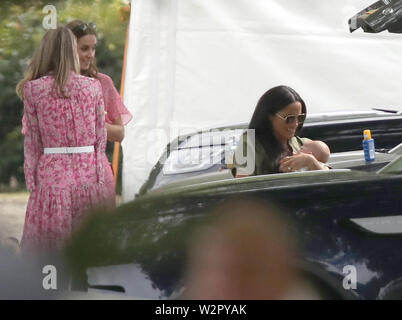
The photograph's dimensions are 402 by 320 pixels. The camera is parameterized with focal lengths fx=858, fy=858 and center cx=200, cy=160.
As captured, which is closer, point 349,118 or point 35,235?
point 35,235

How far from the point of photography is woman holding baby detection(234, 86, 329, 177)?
3797mm

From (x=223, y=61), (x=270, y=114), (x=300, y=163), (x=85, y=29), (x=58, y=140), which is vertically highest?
(x=85, y=29)

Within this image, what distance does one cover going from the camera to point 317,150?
3934 millimetres

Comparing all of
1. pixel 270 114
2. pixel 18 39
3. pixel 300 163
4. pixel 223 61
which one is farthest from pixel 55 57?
pixel 300 163

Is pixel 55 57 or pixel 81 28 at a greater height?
pixel 81 28

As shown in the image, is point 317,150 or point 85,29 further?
point 317,150

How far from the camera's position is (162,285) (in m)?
3.25

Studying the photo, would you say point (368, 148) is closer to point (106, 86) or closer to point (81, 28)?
point (106, 86)

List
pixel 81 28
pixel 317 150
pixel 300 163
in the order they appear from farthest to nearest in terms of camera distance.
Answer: pixel 317 150
pixel 81 28
pixel 300 163

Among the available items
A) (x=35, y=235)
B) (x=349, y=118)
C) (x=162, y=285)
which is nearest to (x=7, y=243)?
(x=35, y=235)

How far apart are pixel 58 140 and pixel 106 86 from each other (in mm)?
359

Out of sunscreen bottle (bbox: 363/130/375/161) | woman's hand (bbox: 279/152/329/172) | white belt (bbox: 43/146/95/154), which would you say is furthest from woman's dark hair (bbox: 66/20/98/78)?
sunscreen bottle (bbox: 363/130/375/161)

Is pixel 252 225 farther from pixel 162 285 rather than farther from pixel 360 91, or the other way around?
pixel 360 91

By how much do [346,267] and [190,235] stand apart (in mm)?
604
